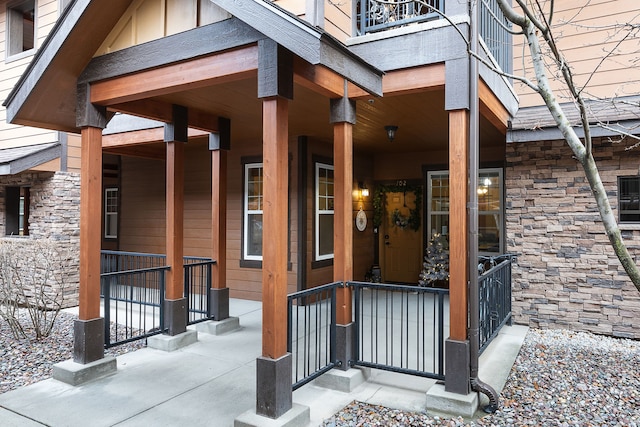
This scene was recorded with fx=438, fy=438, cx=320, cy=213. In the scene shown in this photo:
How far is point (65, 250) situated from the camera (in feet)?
23.4

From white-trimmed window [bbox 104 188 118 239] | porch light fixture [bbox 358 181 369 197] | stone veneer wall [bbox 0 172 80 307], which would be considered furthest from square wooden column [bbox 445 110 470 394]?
white-trimmed window [bbox 104 188 118 239]

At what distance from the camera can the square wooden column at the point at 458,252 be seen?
3484 millimetres

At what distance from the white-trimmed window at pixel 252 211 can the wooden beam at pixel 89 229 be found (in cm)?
365

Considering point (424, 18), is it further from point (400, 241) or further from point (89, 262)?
point (400, 241)

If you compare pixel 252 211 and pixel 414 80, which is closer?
pixel 414 80

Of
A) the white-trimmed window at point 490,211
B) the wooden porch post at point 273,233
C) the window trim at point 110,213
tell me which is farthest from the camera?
the window trim at point 110,213

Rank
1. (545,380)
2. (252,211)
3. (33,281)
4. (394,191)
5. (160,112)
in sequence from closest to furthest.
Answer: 1. (545,380)
2. (160,112)
3. (33,281)
4. (252,211)
5. (394,191)

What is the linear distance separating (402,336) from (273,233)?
2.46m

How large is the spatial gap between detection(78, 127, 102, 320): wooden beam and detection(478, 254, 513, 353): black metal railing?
3598 millimetres

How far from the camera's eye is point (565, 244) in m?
5.64

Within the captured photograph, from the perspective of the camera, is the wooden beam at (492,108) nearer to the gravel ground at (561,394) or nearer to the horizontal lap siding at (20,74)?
the gravel ground at (561,394)

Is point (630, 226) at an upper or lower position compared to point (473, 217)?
lower

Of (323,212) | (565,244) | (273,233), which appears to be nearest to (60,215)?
(323,212)

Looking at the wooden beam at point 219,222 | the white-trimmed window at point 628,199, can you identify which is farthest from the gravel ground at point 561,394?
the wooden beam at point 219,222
